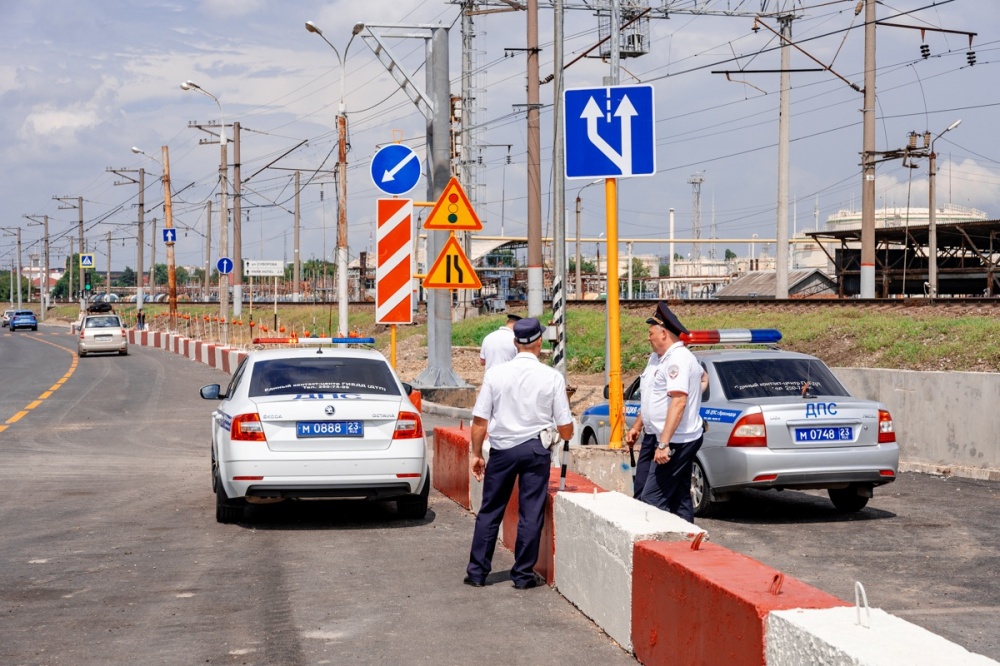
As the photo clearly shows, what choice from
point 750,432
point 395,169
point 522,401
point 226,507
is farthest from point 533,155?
point 522,401

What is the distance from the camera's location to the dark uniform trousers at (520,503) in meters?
7.62

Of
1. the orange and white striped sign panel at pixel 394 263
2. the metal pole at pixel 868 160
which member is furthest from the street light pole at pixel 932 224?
the orange and white striped sign panel at pixel 394 263

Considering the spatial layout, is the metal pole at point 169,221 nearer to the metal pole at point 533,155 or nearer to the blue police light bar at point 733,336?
the metal pole at point 533,155

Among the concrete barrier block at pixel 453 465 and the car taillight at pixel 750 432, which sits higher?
the car taillight at pixel 750 432

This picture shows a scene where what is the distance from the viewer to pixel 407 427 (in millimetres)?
10211

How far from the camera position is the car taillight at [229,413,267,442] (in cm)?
984

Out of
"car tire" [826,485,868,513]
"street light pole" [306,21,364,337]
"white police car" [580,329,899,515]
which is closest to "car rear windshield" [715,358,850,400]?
"white police car" [580,329,899,515]

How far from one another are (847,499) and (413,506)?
4.06m

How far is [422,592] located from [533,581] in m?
0.70

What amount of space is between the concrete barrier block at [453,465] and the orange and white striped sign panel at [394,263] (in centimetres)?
310

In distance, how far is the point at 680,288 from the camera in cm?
12838

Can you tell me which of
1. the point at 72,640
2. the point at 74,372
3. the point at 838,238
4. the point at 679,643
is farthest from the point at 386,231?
the point at 838,238

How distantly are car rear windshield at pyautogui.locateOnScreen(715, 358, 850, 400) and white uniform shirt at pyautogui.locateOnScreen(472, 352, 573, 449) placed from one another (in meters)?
3.75

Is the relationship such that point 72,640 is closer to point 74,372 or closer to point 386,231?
point 386,231
